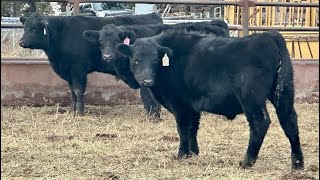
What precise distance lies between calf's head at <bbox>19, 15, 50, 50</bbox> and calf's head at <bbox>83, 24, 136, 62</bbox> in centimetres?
101

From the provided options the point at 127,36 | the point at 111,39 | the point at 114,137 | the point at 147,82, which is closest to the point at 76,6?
the point at 111,39

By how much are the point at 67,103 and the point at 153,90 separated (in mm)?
4800

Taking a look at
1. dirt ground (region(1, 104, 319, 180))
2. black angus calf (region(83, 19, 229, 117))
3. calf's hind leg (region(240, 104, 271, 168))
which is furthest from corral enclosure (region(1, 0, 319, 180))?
black angus calf (region(83, 19, 229, 117))

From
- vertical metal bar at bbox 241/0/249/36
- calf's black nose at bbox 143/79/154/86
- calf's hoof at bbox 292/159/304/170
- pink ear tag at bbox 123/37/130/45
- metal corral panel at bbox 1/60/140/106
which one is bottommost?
metal corral panel at bbox 1/60/140/106

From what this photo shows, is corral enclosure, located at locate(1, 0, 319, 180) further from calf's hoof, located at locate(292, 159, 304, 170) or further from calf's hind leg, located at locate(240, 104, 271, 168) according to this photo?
calf's hind leg, located at locate(240, 104, 271, 168)

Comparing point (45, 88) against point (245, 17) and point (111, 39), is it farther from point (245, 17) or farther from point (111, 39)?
point (245, 17)

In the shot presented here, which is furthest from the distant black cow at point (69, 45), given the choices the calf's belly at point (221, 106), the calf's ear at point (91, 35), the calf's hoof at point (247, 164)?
the calf's hoof at point (247, 164)

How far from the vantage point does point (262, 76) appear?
19.7 feet

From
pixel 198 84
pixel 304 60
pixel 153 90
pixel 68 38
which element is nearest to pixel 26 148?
pixel 153 90

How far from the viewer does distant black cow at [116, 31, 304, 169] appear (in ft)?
19.9

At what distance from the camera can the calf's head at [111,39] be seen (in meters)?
9.34

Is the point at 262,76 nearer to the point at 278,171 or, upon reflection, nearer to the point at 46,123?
the point at 278,171

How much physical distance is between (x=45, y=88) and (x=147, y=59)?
16.1 ft

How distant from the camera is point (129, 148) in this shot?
743cm
